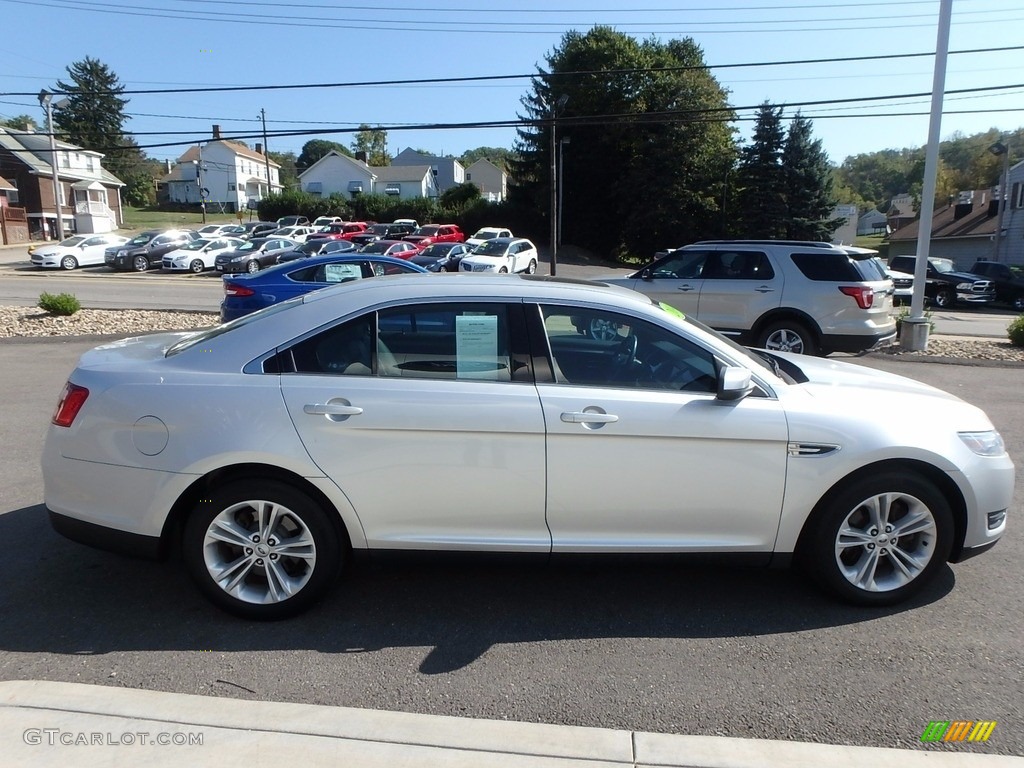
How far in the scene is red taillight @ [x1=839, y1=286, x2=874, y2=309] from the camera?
1047cm

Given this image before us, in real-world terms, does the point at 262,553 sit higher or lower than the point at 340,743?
higher

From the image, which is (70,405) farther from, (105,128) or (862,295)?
(105,128)

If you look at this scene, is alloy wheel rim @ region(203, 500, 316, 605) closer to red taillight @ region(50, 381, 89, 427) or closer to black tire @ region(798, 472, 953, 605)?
red taillight @ region(50, 381, 89, 427)

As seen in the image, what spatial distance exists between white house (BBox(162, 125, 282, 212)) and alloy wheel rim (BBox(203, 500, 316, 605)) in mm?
95727

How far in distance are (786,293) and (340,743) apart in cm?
946

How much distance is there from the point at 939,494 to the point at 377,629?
284 cm

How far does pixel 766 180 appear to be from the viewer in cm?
4938

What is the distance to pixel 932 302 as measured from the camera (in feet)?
96.2

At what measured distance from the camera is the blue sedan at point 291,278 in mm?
12023

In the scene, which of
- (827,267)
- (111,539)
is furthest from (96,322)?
(827,267)

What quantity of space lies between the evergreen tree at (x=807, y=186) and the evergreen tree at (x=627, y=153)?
5315mm

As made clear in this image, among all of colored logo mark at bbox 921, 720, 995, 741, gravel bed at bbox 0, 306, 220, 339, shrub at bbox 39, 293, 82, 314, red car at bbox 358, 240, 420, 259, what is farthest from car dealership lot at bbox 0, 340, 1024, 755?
red car at bbox 358, 240, 420, 259

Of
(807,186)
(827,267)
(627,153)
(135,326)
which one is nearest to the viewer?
(827,267)

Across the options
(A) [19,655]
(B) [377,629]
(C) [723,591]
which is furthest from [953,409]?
(A) [19,655]
